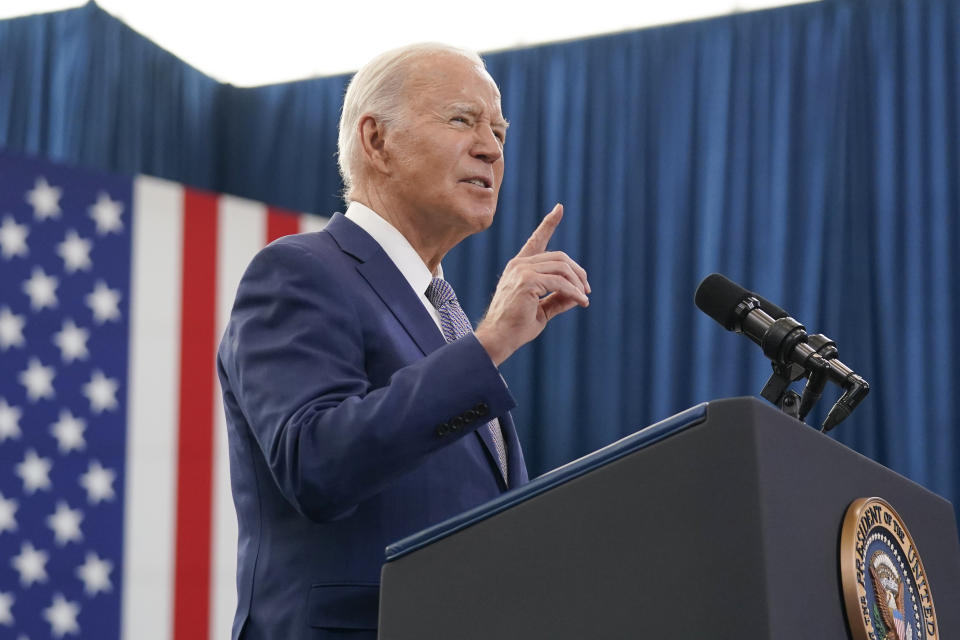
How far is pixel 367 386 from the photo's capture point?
3.95 ft

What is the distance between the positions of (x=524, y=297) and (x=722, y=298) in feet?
1.08

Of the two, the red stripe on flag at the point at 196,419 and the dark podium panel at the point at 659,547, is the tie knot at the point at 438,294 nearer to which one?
the dark podium panel at the point at 659,547

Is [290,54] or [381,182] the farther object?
[290,54]

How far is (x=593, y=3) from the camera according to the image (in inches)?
217

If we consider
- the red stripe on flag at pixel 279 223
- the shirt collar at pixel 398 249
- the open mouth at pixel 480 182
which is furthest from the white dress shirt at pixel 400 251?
the red stripe on flag at pixel 279 223

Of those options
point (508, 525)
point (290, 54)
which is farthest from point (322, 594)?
point (290, 54)

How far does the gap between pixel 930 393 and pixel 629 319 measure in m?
1.37

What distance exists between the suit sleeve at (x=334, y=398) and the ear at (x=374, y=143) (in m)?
0.38

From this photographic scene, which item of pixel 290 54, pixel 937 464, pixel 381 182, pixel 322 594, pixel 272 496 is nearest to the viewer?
pixel 322 594

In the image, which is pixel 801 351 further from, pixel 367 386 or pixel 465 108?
pixel 465 108

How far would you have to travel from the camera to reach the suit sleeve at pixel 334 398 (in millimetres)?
1066

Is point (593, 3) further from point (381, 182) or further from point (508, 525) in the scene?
point (508, 525)

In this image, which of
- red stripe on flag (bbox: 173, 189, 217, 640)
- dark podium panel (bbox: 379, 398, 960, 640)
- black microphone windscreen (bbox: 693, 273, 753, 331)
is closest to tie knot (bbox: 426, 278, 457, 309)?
black microphone windscreen (bbox: 693, 273, 753, 331)

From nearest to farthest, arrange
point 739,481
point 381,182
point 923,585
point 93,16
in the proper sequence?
point 739,481 < point 923,585 < point 381,182 < point 93,16
